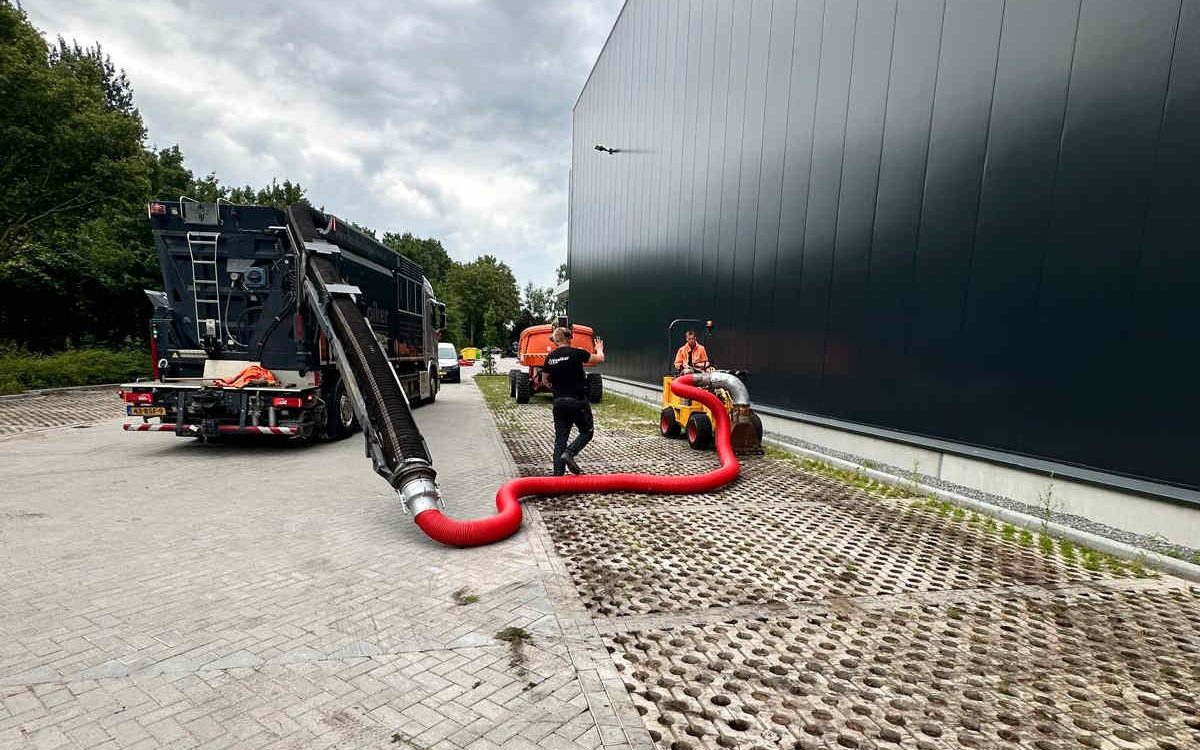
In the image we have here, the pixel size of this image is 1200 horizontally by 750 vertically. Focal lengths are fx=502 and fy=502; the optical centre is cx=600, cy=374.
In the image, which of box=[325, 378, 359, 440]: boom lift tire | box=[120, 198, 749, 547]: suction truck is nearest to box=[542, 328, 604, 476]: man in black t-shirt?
box=[120, 198, 749, 547]: suction truck

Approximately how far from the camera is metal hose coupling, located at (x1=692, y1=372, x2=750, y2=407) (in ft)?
25.3

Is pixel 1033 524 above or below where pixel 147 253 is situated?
below

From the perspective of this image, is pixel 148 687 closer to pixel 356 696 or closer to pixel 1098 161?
pixel 356 696

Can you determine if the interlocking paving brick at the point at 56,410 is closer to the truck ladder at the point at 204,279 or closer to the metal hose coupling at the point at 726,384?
the truck ladder at the point at 204,279

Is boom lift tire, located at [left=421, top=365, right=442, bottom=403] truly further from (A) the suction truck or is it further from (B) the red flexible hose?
(B) the red flexible hose

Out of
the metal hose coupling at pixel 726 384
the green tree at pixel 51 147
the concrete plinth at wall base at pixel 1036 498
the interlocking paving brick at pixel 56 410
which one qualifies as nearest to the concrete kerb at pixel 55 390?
the interlocking paving brick at pixel 56 410

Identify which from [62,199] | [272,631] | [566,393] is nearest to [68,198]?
[62,199]

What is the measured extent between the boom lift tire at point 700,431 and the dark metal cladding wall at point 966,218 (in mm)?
2043

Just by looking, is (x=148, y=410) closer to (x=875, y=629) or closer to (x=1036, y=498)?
(x=875, y=629)

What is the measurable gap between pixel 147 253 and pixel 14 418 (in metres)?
12.6

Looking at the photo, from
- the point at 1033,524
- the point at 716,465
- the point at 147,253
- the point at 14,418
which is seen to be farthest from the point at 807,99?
the point at 147,253

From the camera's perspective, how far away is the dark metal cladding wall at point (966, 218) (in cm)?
457

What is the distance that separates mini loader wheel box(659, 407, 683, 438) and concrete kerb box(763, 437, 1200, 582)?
283 centimetres

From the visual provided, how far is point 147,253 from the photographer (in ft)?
66.3
